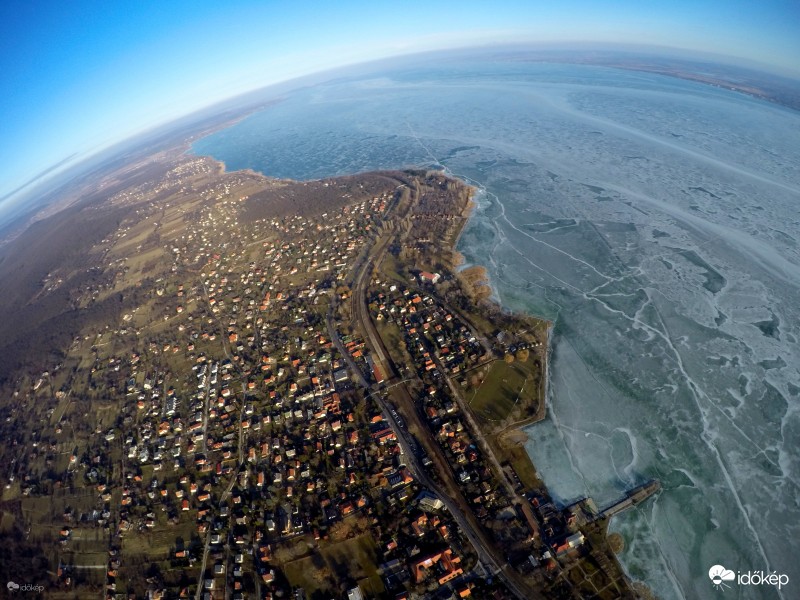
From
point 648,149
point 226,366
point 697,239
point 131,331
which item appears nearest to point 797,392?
point 697,239

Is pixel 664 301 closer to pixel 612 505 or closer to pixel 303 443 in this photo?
pixel 612 505

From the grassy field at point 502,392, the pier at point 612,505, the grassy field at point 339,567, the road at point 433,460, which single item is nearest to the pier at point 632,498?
the pier at point 612,505

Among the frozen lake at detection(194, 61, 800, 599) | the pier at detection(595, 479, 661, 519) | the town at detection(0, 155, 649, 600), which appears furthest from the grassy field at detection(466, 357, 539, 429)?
the pier at detection(595, 479, 661, 519)

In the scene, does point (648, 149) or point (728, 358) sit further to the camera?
point (648, 149)

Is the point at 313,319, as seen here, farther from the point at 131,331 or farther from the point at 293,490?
the point at 131,331

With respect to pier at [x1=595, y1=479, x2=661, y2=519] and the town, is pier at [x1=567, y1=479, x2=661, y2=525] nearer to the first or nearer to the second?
pier at [x1=595, y1=479, x2=661, y2=519]

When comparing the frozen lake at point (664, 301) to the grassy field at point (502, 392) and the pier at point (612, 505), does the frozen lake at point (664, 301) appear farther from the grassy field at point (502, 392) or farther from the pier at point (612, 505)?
the grassy field at point (502, 392)
